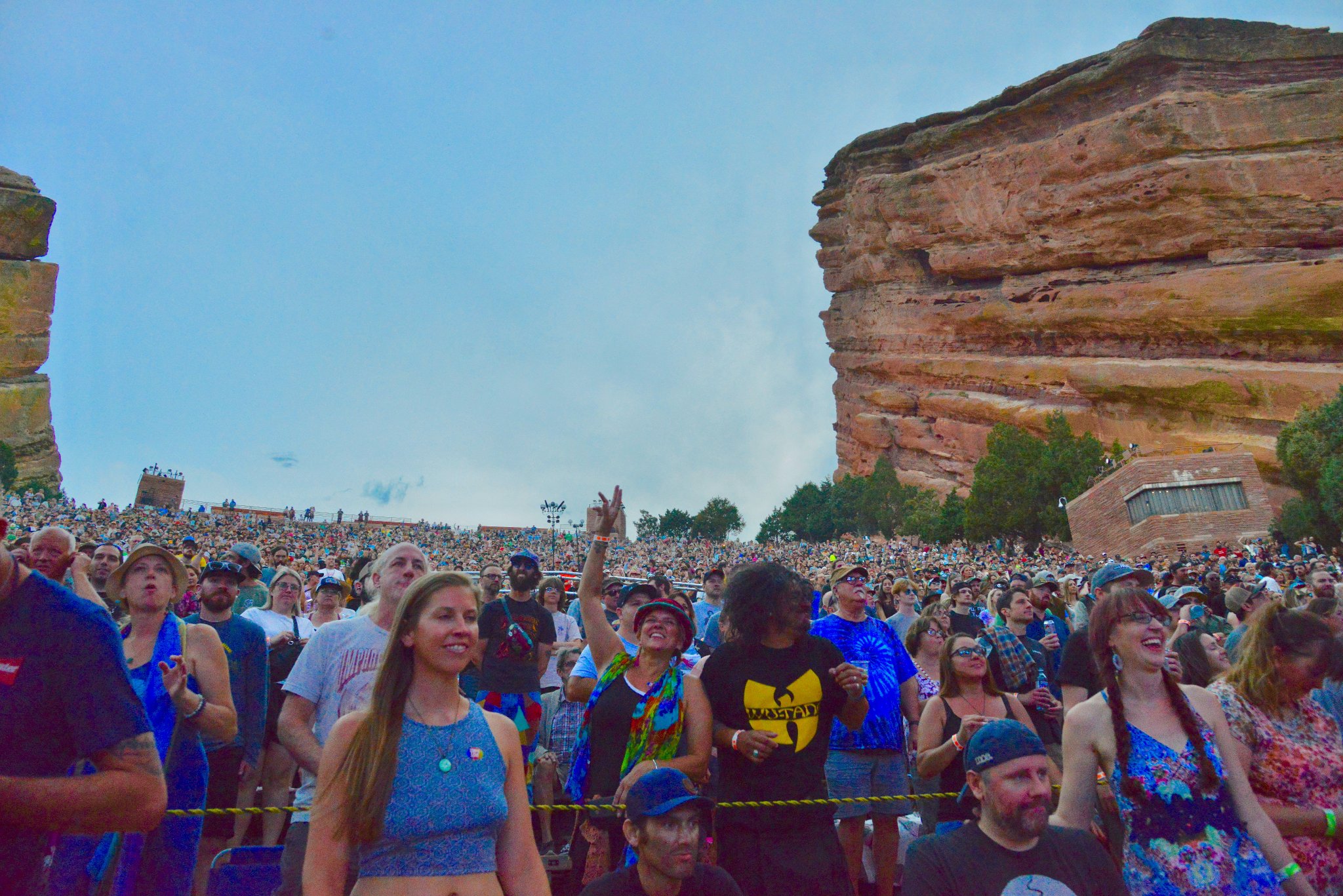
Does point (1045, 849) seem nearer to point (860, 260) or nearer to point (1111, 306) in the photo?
point (1111, 306)

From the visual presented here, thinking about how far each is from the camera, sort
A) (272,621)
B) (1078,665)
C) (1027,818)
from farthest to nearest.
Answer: (272,621)
(1078,665)
(1027,818)

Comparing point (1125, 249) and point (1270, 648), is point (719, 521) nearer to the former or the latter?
point (1125, 249)

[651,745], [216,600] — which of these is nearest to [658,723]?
[651,745]

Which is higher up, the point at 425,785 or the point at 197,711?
the point at 197,711

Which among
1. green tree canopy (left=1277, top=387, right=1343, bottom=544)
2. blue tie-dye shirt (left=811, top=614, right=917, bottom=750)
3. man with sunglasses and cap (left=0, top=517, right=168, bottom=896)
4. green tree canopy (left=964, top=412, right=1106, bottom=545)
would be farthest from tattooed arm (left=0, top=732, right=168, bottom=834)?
green tree canopy (left=964, top=412, right=1106, bottom=545)

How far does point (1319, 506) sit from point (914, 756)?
38.6 meters

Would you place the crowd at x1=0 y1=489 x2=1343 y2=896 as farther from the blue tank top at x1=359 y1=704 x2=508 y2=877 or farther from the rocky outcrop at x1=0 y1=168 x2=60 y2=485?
the rocky outcrop at x1=0 y1=168 x2=60 y2=485

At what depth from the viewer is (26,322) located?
75.2 m

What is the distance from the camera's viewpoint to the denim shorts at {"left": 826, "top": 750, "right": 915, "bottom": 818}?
474 cm

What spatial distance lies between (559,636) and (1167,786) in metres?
5.33

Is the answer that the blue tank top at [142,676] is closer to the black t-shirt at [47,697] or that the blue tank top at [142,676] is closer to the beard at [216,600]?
the beard at [216,600]

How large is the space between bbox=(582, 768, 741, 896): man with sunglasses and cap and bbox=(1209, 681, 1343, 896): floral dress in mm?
2146

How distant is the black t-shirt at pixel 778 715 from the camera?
11.5 ft

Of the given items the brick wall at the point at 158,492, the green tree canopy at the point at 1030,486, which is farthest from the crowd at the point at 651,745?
the brick wall at the point at 158,492
